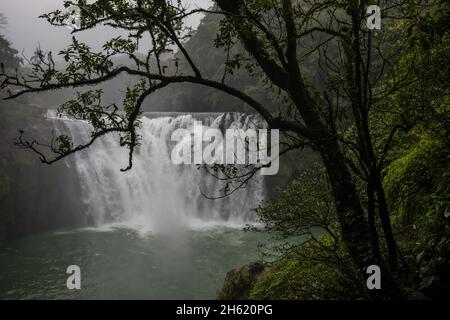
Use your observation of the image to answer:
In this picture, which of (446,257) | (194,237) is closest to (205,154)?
(194,237)

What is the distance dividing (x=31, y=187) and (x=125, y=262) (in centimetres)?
1079

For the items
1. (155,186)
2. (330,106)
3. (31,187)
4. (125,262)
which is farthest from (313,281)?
(31,187)

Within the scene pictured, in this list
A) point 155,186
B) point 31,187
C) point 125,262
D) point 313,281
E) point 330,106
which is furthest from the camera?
point 155,186

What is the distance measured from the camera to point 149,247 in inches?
715

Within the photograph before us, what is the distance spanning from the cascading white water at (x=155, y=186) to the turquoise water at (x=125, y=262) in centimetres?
249

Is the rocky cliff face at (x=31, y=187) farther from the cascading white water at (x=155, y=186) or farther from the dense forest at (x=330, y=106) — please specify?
the dense forest at (x=330, y=106)

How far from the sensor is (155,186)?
26.0m

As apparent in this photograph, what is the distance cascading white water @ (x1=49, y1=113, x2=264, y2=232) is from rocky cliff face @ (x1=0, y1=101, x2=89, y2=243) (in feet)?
3.17

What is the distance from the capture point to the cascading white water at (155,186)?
24.0 m

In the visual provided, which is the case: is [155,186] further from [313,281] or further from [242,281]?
[313,281]

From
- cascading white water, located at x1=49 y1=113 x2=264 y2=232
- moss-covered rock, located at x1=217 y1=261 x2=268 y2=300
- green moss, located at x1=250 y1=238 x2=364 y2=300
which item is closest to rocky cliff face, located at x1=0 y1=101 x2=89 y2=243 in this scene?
cascading white water, located at x1=49 y1=113 x2=264 y2=232
